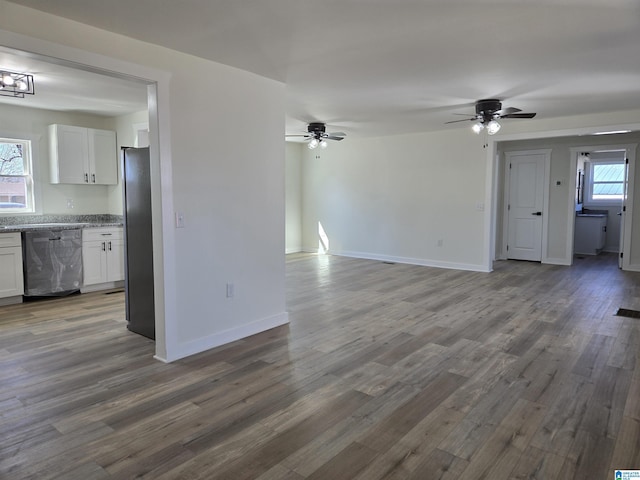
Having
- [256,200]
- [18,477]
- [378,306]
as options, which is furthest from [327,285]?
[18,477]

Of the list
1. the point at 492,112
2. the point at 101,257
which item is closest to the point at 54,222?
the point at 101,257

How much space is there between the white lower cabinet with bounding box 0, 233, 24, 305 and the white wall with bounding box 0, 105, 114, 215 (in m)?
1.02

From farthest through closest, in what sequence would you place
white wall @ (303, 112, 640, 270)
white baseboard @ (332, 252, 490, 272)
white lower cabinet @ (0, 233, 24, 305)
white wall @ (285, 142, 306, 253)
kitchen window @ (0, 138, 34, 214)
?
1. white wall @ (285, 142, 306, 253)
2. white baseboard @ (332, 252, 490, 272)
3. white wall @ (303, 112, 640, 270)
4. kitchen window @ (0, 138, 34, 214)
5. white lower cabinet @ (0, 233, 24, 305)

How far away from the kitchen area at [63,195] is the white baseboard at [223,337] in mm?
2117

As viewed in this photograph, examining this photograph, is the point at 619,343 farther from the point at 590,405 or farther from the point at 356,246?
the point at 356,246

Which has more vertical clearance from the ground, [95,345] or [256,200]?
[256,200]

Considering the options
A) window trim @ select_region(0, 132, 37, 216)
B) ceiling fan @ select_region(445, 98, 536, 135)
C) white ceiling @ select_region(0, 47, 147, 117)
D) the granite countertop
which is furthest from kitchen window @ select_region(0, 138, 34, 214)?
ceiling fan @ select_region(445, 98, 536, 135)

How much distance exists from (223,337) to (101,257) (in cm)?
303

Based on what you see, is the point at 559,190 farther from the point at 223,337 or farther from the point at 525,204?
the point at 223,337

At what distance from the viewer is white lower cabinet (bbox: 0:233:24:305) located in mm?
5031

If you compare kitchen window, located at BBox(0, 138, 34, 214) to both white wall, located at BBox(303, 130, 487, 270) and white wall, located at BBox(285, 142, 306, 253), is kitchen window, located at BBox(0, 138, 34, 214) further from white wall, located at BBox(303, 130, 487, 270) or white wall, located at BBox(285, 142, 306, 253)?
white wall, located at BBox(303, 130, 487, 270)

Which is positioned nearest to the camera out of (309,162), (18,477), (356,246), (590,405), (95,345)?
(18,477)

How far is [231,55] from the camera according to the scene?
3.43 metres

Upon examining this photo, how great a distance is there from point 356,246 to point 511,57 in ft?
19.4
